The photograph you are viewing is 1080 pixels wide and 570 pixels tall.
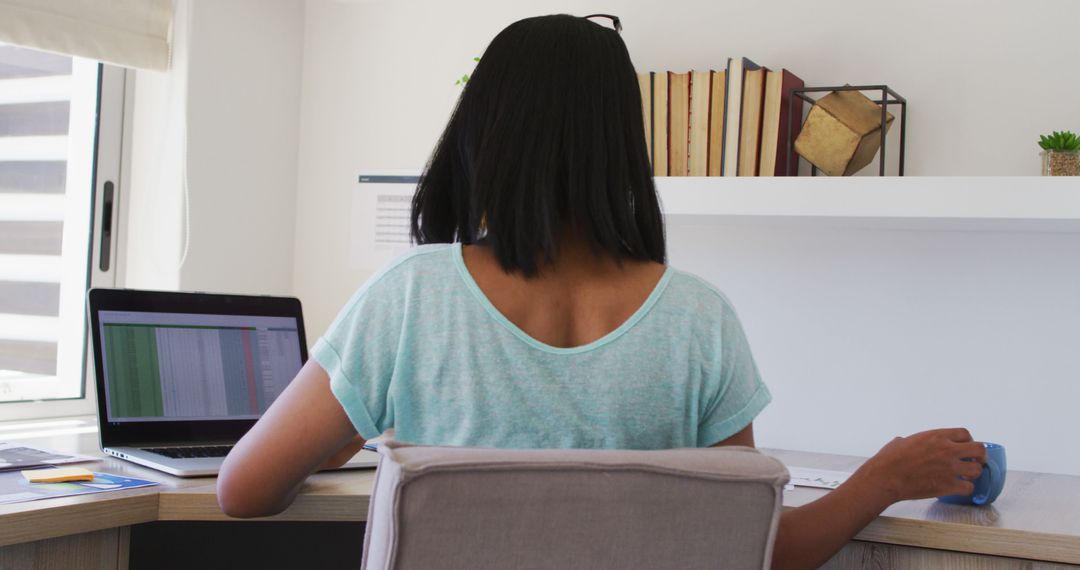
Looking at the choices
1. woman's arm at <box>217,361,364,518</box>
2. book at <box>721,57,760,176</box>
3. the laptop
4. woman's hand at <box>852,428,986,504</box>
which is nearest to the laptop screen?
the laptop

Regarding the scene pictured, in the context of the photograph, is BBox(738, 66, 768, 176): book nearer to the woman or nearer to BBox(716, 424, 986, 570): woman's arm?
BBox(716, 424, 986, 570): woman's arm

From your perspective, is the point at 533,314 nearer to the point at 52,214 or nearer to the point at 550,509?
the point at 550,509

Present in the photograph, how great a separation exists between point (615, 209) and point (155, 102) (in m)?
1.91

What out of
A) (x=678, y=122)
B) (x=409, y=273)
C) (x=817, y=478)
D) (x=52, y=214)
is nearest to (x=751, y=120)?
(x=678, y=122)

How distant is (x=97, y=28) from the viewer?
7.68 feet

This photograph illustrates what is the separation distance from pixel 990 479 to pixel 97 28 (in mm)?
2082

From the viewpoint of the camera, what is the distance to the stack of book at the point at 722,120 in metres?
1.97

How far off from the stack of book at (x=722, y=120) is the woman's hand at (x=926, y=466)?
801 millimetres

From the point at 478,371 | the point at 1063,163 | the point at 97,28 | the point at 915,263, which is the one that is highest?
the point at 97,28

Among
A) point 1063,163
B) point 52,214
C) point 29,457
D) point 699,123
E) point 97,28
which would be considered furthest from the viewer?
point 52,214

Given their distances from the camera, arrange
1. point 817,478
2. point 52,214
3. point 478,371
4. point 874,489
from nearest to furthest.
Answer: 1. point 478,371
2. point 874,489
3. point 817,478
4. point 52,214

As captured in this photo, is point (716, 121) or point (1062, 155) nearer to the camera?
point (1062, 155)

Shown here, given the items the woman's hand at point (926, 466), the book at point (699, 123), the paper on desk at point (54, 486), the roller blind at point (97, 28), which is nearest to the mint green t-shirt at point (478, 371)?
the woman's hand at point (926, 466)

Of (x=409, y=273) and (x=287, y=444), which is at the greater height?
(x=409, y=273)
